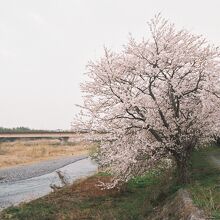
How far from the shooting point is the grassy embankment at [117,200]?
77.7 ft

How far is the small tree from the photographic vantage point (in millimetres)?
26906

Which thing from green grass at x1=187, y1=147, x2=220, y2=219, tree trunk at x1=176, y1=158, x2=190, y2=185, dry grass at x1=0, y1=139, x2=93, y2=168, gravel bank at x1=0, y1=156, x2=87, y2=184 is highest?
dry grass at x1=0, y1=139, x2=93, y2=168

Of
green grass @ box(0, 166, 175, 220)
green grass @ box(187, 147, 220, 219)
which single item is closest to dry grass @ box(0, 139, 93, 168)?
green grass @ box(0, 166, 175, 220)

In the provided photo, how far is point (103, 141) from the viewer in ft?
93.1

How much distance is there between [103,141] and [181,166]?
5009mm

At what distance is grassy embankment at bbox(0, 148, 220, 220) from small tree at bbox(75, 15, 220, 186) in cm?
158

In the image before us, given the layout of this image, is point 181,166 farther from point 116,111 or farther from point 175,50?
point 175,50

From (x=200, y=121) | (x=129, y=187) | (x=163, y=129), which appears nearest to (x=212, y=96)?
(x=200, y=121)

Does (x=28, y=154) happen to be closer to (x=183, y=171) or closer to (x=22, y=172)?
(x=22, y=172)

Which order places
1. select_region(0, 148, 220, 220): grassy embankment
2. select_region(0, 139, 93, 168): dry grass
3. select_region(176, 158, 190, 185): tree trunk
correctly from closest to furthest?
select_region(0, 148, 220, 220): grassy embankment → select_region(176, 158, 190, 185): tree trunk → select_region(0, 139, 93, 168): dry grass

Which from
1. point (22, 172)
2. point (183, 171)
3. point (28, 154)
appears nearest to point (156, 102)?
point (183, 171)

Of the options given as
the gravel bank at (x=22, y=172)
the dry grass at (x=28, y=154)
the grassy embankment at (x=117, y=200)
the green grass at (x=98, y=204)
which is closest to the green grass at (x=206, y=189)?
the grassy embankment at (x=117, y=200)

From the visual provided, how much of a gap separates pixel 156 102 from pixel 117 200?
6.41 m

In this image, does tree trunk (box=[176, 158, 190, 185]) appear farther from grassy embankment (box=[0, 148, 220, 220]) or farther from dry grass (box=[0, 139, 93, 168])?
dry grass (box=[0, 139, 93, 168])
